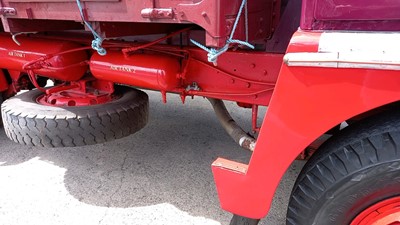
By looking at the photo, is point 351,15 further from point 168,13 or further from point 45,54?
point 45,54

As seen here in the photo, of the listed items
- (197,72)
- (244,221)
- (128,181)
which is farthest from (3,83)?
(244,221)

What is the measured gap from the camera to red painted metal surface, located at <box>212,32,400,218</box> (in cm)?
117

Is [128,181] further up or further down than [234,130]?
further down

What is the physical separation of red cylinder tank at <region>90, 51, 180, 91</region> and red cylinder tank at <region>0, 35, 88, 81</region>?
0.37 m

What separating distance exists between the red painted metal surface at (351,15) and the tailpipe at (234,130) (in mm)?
1025

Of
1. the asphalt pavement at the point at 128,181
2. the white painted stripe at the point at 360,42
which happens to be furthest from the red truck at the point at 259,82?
the asphalt pavement at the point at 128,181

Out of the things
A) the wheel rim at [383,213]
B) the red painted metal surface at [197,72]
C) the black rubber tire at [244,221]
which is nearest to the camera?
the wheel rim at [383,213]

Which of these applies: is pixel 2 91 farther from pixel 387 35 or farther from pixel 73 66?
pixel 387 35

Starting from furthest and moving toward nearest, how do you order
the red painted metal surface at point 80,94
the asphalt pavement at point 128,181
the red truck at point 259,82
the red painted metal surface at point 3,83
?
the red painted metal surface at point 3,83 < the red painted metal surface at point 80,94 < the asphalt pavement at point 128,181 < the red truck at point 259,82

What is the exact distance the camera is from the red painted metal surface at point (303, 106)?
117 cm

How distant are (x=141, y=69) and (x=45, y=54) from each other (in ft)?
3.18

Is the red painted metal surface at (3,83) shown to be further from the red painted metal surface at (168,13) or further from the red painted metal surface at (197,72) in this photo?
the red painted metal surface at (197,72)

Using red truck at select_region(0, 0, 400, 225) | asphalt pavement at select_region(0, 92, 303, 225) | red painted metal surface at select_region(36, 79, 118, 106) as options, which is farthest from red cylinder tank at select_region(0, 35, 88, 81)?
asphalt pavement at select_region(0, 92, 303, 225)

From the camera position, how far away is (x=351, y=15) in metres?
1.22
